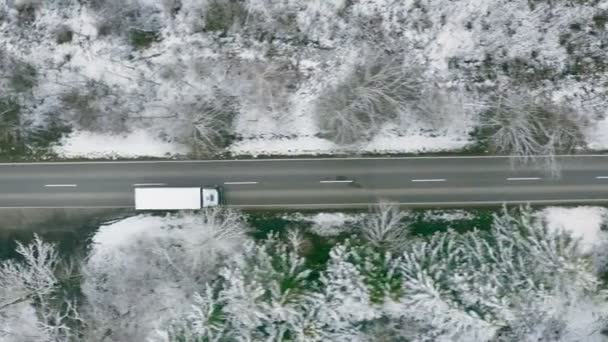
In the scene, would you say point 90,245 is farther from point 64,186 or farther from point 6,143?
point 6,143

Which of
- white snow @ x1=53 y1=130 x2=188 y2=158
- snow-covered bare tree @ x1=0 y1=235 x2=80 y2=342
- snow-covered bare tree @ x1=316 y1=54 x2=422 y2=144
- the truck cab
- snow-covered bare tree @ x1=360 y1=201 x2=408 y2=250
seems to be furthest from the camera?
white snow @ x1=53 y1=130 x2=188 y2=158

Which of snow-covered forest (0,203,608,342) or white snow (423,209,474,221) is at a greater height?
white snow (423,209,474,221)

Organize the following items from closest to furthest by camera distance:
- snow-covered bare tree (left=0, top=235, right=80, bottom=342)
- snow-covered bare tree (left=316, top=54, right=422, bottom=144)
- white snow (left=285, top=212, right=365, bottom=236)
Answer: snow-covered bare tree (left=316, top=54, right=422, bottom=144) < snow-covered bare tree (left=0, top=235, right=80, bottom=342) < white snow (left=285, top=212, right=365, bottom=236)

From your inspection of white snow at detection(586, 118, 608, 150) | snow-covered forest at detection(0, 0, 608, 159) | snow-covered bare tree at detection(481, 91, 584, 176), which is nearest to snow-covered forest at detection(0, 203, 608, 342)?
snow-covered bare tree at detection(481, 91, 584, 176)

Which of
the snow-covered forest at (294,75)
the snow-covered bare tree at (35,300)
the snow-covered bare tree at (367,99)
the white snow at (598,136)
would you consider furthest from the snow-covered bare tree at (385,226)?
the snow-covered bare tree at (35,300)

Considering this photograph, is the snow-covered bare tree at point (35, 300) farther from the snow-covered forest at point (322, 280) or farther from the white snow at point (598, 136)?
the white snow at point (598, 136)

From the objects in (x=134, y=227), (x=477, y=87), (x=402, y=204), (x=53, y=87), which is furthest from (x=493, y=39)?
(x=53, y=87)

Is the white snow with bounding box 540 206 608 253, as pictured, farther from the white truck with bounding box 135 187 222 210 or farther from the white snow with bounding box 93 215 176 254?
the white snow with bounding box 93 215 176 254
